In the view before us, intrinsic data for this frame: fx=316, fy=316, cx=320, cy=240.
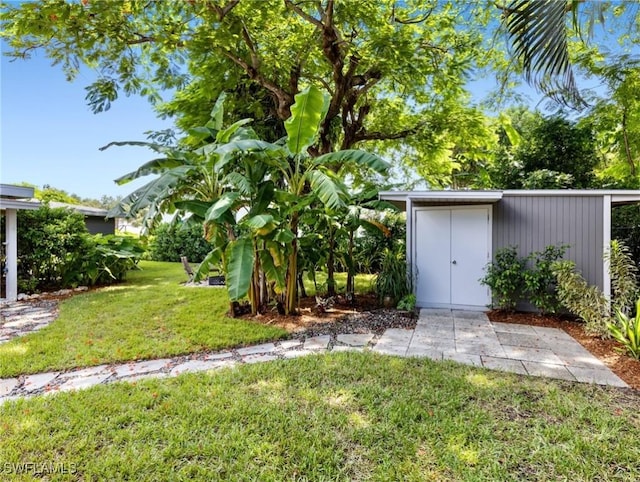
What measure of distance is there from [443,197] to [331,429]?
16.7 ft

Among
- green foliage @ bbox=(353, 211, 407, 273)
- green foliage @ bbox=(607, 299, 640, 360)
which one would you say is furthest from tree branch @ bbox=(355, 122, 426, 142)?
green foliage @ bbox=(607, 299, 640, 360)

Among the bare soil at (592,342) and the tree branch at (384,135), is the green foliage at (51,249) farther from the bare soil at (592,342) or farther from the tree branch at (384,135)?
the bare soil at (592,342)

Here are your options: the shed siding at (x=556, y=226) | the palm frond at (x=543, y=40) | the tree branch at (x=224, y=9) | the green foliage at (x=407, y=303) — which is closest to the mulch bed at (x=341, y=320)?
the green foliage at (x=407, y=303)

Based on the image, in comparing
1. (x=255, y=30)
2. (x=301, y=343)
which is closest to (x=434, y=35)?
(x=255, y=30)

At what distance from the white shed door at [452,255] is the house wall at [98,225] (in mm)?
13484

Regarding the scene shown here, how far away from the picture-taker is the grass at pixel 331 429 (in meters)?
2.22

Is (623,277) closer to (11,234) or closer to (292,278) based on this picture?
(292,278)

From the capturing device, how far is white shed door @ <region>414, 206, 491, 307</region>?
22.6 feet

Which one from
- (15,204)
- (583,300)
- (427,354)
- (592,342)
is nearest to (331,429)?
(427,354)

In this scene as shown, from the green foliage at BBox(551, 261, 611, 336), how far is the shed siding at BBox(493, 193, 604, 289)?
2.73ft

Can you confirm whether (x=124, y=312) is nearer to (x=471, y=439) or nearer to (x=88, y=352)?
(x=88, y=352)

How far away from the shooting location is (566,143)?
10.9 meters

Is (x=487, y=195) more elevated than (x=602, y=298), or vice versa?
(x=487, y=195)

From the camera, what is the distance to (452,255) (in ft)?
23.2
